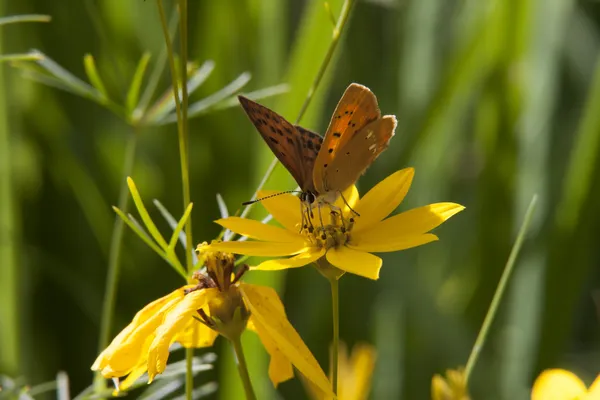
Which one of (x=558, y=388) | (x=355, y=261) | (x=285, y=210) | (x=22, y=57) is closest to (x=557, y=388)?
(x=558, y=388)

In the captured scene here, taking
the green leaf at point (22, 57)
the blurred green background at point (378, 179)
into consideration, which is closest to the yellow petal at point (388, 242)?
the green leaf at point (22, 57)

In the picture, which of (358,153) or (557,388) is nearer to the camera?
(557,388)

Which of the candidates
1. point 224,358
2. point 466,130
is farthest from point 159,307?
point 466,130

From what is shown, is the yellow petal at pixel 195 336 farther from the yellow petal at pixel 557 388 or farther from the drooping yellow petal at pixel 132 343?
the yellow petal at pixel 557 388

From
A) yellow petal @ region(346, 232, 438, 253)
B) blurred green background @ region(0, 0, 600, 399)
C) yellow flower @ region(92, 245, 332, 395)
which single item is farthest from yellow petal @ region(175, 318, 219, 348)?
blurred green background @ region(0, 0, 600, 399)

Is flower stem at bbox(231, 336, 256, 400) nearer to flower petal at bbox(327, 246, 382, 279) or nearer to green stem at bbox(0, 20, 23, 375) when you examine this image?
flower petal at bbox(327, 246, 382, 279)

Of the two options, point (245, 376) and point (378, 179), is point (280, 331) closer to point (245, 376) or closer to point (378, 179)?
point (245, 376)

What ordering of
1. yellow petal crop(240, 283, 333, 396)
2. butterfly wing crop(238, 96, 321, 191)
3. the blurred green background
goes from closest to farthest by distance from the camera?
yellow petal crop(240, 283, 333, 396) → butterfly wing crop(238, 96, 321, 191) → the blurred green background
